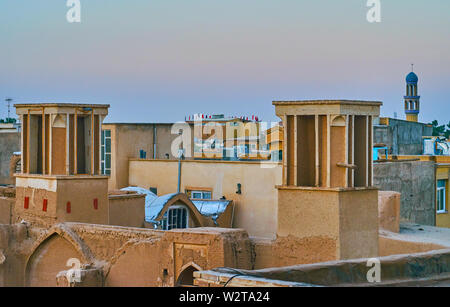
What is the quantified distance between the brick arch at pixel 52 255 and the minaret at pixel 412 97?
108 ft

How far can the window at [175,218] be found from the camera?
2211 cm

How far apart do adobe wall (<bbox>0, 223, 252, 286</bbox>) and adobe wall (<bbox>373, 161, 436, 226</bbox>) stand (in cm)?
915

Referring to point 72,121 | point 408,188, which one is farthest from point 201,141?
point 72,121

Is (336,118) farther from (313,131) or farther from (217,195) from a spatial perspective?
(217,195)

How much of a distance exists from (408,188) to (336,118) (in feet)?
34.7

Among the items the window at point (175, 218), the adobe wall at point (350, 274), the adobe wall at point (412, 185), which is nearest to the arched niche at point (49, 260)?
the window at point (175, 218)

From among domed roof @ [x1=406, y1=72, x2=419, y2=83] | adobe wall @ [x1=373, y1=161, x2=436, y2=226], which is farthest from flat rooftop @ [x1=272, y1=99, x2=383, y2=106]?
domed roof @ [x1=406, y1=72, x2=419, y2=83]

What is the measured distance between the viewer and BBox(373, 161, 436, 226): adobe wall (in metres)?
23.3

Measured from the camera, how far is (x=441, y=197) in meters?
27.5

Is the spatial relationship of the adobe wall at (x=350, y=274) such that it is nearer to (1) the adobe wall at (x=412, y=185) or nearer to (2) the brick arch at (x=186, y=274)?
(2) the brick arch at (x=186, y=274)

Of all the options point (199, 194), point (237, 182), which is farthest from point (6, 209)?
point (199, 194)

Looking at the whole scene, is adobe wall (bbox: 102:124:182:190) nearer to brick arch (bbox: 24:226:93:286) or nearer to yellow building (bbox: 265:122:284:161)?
yellow building (bbox: 265:122:284:161)

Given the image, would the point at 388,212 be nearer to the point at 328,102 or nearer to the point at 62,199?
the point at 328,102
